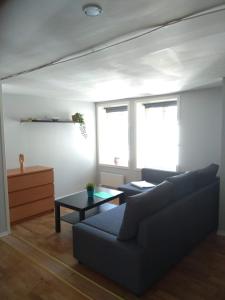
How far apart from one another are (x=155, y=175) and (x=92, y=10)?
3568 mm

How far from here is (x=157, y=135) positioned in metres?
5.10

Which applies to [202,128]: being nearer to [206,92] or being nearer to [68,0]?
[206,92]

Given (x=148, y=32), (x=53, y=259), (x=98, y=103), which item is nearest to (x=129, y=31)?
(x=148, y=32)

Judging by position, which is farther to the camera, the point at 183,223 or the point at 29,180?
the point at 29,180

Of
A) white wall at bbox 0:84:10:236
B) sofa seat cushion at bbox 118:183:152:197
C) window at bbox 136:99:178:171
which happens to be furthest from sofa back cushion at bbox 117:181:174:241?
window at bbox 136:99:178:171

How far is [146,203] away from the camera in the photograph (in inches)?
86.6

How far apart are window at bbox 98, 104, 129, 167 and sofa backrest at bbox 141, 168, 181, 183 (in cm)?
96

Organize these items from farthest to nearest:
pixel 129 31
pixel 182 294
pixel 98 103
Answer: pixel 98 103 < pixel 182 294 < pixel 129 31

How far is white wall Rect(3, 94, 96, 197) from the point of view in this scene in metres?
4.35

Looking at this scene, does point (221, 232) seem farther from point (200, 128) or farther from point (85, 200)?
point (85, 200)

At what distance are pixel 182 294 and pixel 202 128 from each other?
2.91m

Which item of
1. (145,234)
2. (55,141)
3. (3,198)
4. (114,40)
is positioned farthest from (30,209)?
(114,40)

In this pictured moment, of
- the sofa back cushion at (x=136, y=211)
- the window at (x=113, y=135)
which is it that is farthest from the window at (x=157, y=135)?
the sofa back cushion at (x=136, y=211)

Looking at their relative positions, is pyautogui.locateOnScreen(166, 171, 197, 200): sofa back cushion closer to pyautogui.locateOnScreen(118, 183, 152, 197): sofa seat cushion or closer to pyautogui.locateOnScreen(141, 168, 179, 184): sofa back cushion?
pyautogui.locateOnScreen(118, 183, 152, 197): sofa seat cushion
